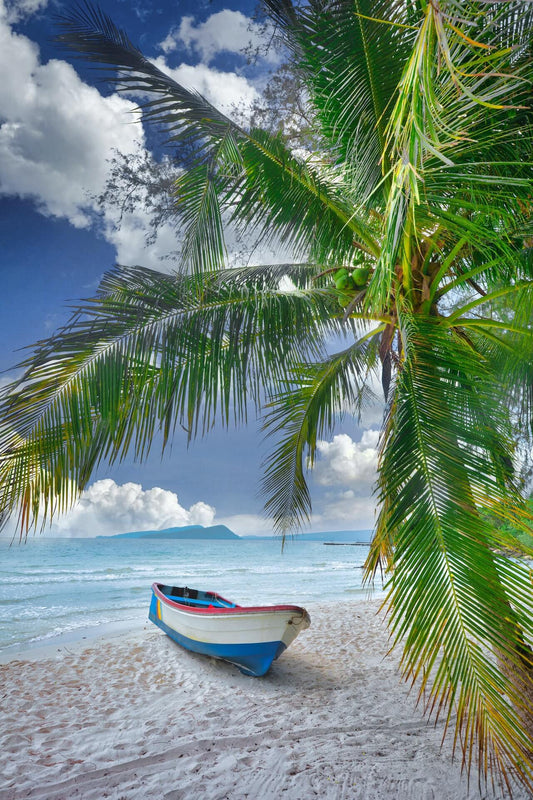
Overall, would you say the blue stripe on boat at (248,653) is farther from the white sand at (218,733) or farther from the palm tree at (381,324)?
the palm tree at (381,324)

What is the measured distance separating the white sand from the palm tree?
2.40 feet

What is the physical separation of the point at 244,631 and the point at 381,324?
3.66 metres

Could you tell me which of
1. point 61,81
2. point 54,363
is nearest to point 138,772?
point 54,363

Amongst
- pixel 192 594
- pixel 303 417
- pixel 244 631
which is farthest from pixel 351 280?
pixel 192 594

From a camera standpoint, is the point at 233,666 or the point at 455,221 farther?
the point at 233,666

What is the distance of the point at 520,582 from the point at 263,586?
654 inches

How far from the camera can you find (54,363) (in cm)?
314

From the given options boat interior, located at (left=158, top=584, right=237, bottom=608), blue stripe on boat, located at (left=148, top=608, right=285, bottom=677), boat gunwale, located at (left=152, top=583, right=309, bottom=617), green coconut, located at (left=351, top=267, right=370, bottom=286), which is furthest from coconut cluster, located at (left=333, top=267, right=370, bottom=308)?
boat interior, located at (left=158, top=584, right=237, bottom=608)

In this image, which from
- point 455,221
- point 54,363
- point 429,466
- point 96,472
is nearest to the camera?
point 429,466

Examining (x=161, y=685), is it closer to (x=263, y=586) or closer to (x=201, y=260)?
(x=201, y=260)

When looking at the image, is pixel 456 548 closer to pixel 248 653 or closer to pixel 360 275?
pixel 360 275

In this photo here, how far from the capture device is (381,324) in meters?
4.20

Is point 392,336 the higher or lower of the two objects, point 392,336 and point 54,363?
the higher

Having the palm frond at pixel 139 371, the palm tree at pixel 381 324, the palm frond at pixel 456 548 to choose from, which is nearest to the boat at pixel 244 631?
the palm tree at pixel 381 324
